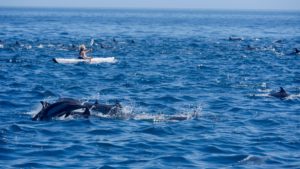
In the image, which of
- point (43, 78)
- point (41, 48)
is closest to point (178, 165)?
point (43, 78)

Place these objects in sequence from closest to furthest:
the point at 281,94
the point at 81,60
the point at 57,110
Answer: the point at 57,110 < the point at 281,94 < the point at 81,60

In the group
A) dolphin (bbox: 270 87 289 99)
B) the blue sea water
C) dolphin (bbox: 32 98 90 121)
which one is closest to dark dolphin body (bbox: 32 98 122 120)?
dolphin (bbox: 32 98 90 121)

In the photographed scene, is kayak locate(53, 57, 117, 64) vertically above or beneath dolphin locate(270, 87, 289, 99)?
beneath

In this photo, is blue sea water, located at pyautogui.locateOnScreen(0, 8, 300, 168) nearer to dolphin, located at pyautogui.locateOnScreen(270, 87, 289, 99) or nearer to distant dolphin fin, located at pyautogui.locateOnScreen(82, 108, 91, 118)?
distant dolphin fin, located at pyautogui.locateOnScreen(82, 108, 91, 118)

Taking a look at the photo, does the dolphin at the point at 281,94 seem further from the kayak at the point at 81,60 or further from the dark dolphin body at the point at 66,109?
the kayak at the point at 81,60

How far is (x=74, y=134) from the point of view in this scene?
17.1 metres

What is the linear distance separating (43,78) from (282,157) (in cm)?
1864

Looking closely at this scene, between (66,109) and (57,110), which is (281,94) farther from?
(57,110)

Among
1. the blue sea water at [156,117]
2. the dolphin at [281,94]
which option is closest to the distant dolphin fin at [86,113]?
the blue sea water at [156,117]

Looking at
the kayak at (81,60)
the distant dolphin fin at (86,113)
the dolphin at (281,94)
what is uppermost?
the distant dolphin fin at (86,113)

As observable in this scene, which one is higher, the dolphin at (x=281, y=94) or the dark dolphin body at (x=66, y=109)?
the dark dolphin body at (x=66, y=109)

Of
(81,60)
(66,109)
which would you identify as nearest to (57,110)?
(66,109)

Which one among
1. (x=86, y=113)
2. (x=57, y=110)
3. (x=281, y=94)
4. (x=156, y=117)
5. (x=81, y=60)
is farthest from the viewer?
(x=81, y=60)

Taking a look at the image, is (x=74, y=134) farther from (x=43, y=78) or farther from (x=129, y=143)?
(x=43, y=78)
